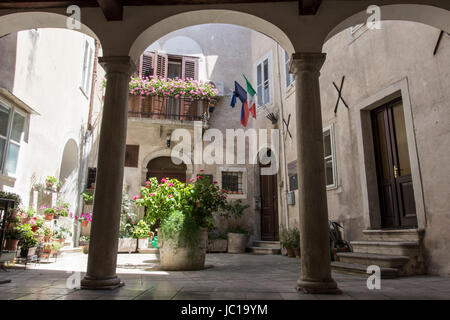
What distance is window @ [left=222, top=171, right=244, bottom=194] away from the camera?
10.9m

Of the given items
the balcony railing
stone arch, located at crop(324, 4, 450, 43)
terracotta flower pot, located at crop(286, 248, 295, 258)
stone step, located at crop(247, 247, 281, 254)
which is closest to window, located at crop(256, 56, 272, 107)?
the balcony railing

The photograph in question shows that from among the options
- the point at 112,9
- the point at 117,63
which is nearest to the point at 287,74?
the point at 112,9

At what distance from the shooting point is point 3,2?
4.11m

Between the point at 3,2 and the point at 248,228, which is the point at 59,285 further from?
the point at 248,228

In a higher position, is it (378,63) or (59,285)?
(378,63)

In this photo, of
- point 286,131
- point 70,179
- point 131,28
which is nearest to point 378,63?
point 286,131

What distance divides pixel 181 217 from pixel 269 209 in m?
5.56

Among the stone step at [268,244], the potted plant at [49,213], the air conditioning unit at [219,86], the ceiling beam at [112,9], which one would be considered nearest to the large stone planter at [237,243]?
the stone step at [268,244]

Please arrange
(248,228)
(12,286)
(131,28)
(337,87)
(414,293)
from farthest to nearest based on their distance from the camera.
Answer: (248,228) < (337,87) < (131,28) < (12,286) < (414,293)

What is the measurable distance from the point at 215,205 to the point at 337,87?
3.68 meters

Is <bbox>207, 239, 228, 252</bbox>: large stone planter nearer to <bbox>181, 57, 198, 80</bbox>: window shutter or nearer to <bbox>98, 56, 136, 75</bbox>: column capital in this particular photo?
<bbox>181, 57, 198, 80</bbox>: window shutter

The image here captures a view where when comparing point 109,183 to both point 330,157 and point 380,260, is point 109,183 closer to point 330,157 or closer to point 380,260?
point 380,260

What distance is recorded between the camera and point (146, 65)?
11.5m

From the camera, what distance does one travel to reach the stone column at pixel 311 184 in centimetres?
330
